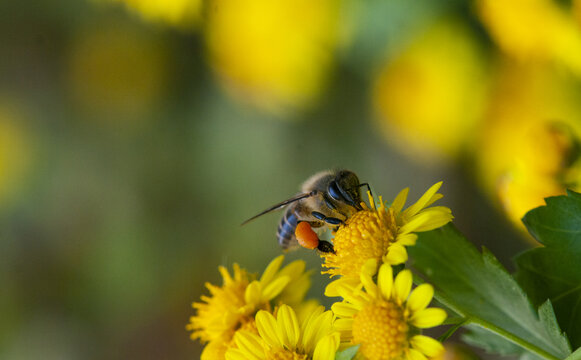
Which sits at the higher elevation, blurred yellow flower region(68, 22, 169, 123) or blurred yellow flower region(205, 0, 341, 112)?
blurred yellow flower region(68, 22, 169, 123)

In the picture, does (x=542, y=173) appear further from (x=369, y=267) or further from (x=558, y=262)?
(x=369, y=267)

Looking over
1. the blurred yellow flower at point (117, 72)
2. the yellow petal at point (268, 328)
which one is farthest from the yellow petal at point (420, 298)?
the blurred yellow flower at point (117, 72)

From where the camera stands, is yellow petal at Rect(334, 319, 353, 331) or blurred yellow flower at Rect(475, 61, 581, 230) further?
blurred yellow flower at Rect(475, 61, 581, 230)

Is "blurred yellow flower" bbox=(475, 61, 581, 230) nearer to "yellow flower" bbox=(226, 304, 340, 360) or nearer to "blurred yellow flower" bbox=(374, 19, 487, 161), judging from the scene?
"blurred yellow flower" bbox=(374, 19, 487, 161)

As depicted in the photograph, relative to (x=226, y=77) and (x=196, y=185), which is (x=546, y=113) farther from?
(x=196, y=185)

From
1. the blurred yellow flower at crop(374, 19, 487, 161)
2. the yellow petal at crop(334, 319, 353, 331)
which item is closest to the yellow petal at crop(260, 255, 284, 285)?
the yellow petal at crop(334, 319, 353, 331)

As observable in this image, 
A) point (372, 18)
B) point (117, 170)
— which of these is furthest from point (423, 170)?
point (117, 170)

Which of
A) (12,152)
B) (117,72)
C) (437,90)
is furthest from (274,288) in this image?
(12,152)

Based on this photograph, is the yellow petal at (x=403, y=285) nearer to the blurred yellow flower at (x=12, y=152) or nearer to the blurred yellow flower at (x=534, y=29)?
the blurred yellow flower at (x=534, y=29)
